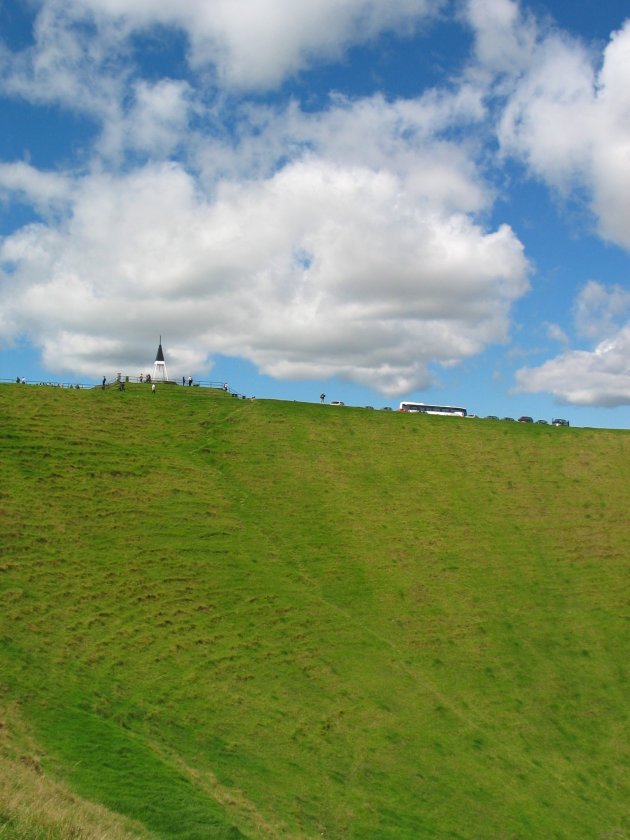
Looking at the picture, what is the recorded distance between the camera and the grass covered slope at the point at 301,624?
27.6 metres

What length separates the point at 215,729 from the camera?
101ft

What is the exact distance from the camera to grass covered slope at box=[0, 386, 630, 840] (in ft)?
90.6

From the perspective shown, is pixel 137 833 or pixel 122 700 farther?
pixel 122 700

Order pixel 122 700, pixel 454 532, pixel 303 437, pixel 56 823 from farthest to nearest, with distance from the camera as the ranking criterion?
pixel 303 437 → pixel 454 532 → pixel 122 700 → pixel 56 823

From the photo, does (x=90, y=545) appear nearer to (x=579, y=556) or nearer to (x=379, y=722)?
(x=379, y=722)

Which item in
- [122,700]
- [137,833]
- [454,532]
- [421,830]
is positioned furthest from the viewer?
[454,532]

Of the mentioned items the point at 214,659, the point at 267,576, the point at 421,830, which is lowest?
the point at 421,830

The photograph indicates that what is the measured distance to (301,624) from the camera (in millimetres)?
39312

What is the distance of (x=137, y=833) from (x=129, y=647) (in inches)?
614

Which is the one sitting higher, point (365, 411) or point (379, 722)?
point (365, 411)

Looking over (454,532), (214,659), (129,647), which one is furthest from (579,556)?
(129,647)

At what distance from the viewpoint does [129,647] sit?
34250 mm

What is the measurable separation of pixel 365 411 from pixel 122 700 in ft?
130

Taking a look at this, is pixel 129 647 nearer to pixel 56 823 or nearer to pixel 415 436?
pixel 56 823
